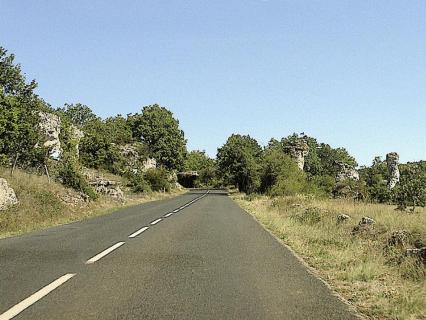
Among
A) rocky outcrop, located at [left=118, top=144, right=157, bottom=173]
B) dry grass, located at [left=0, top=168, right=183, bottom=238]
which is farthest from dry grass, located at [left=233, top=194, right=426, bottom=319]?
rocky outcrop, located at [left=118, top=144, right=157, bottom=173]

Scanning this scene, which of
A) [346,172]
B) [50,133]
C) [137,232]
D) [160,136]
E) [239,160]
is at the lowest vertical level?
[137,232]

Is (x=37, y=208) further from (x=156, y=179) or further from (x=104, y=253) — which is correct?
(x=156, y=179)

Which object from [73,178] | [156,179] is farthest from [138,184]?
[73,178]

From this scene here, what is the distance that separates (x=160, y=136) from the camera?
88125 mm

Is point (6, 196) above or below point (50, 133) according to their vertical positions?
below

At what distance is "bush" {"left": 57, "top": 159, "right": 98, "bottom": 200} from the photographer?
29.0 m

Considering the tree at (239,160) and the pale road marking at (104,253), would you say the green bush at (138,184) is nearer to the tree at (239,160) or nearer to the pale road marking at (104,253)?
the tree at (239,160)

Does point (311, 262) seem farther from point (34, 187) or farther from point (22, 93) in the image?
point (22, 93)

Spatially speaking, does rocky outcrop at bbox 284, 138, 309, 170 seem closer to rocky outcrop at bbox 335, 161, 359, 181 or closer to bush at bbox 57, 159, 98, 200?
rocky outcrop at bbox 335, 161, 359, 181

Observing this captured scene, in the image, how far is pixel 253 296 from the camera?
6594 millimetres

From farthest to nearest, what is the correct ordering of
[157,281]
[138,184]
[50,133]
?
[138,184] → [50,133] → [157,281]

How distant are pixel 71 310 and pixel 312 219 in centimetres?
1422

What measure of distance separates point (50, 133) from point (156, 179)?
97.9ft

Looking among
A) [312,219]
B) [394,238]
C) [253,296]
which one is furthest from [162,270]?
[312,219]
